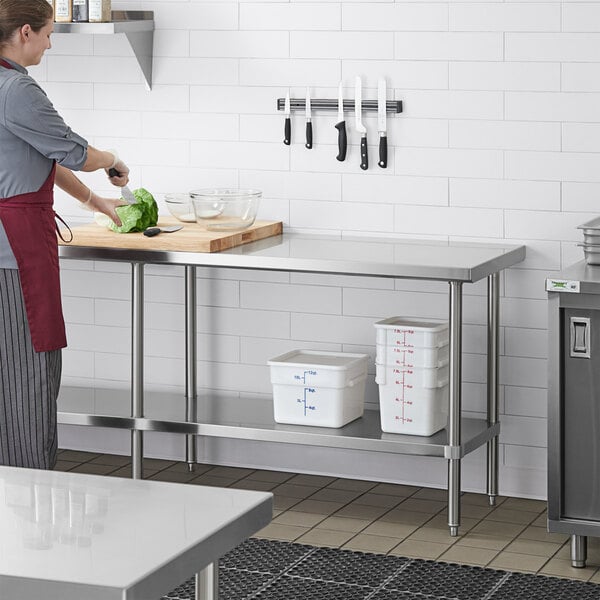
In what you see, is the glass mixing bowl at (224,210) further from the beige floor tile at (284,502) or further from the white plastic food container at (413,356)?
the beige floor tile at (284,502)

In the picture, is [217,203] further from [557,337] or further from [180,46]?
[557,337]

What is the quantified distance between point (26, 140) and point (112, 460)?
200 cm

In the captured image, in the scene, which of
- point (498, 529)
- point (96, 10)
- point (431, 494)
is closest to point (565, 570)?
point (498, 529)

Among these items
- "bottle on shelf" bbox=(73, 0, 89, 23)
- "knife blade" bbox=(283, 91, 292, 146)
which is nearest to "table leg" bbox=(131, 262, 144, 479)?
"knife blade" bbox=(283, 91, 292, 146)

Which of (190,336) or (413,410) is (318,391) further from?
(190,336)

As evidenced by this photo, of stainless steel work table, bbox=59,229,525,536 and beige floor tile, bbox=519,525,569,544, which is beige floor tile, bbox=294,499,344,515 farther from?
beige floor tile, bbox=519,525,569,544

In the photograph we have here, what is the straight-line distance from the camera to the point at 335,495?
495 cm

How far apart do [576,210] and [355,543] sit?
148 centimetres

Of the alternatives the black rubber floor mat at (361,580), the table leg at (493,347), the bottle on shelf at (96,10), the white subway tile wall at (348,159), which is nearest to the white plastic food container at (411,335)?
the table leg at (493,347)

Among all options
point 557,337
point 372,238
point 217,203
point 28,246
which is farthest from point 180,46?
point 557,337

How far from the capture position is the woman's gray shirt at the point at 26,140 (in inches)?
150

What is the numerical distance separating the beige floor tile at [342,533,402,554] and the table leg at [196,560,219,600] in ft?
7.33

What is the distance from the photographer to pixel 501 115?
186 inches

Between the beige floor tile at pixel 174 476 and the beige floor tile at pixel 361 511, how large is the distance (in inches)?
28.8
